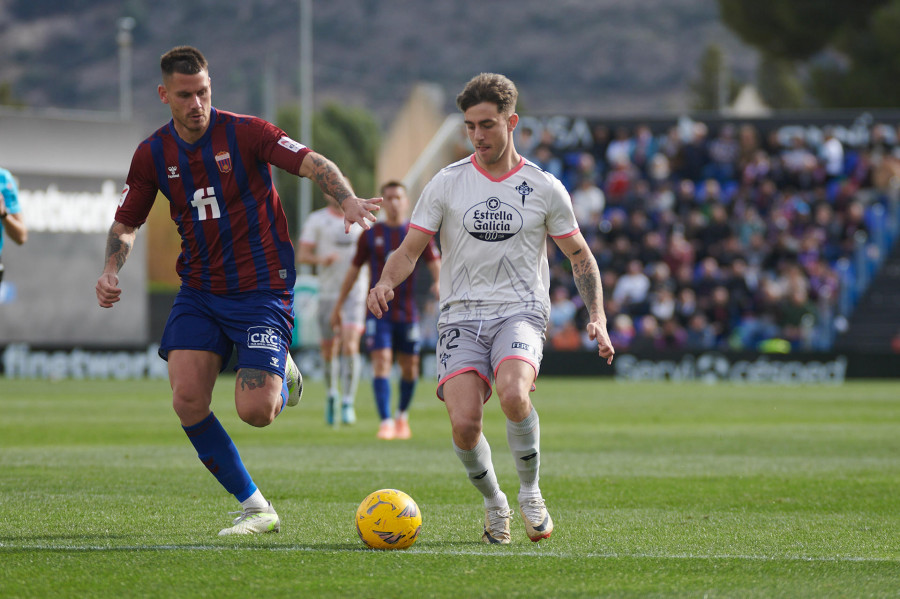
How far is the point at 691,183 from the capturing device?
30.3 m

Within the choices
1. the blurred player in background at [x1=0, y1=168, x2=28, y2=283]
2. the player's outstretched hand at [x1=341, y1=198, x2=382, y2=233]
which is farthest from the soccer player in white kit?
the blurred player in background at [x1=0, y1=168, x2=28, y2=283]

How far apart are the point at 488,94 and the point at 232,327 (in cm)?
171

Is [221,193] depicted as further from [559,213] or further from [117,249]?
[559,213]

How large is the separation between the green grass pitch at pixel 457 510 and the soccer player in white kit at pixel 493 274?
42 centimetres

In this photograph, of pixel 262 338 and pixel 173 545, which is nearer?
pixel 173 545

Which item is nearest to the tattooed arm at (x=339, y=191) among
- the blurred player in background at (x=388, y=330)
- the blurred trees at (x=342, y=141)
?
the blurred player in background at (x=388, y=330)

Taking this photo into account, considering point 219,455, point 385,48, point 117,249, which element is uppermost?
point 385,48

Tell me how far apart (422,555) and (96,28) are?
16426 cm

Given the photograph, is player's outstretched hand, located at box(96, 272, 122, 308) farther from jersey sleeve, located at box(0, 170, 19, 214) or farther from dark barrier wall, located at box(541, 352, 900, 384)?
dark barrier wall, located at box(541, 352, 900, 384)

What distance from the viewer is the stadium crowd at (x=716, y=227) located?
86.6 ft

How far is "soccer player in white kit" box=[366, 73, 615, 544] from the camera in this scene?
240 inches

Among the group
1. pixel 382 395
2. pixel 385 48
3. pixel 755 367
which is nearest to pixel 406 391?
pixel 382 395

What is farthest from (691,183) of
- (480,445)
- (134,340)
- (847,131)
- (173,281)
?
(173,281)

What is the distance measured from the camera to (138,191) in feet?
21.0
